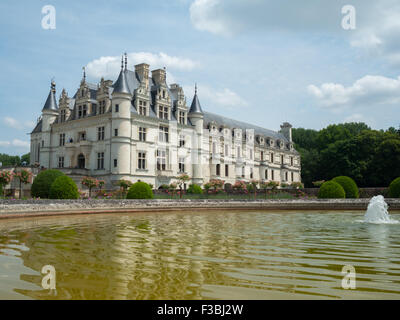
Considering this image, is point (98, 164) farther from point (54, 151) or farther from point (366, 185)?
point (366, 185)

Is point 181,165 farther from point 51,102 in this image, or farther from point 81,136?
point 51,102

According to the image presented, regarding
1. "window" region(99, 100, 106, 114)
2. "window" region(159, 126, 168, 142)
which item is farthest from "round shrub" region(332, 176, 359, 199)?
"window" region(99, 100, 106, 114)

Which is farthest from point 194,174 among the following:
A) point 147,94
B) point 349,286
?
point 349,286

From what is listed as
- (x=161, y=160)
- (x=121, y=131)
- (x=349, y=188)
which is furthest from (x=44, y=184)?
(x=349, y=188)

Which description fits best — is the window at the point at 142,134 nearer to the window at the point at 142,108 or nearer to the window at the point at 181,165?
the window at the point at 142,108

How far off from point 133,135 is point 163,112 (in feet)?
20.8

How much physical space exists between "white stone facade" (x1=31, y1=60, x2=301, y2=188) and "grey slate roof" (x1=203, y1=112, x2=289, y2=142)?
2.02 feet

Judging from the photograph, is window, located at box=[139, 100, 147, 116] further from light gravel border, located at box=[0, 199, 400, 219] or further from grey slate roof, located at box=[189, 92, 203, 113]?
light gravel border, located at box=[0, 199, 400, 219]

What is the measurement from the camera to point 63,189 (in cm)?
2391

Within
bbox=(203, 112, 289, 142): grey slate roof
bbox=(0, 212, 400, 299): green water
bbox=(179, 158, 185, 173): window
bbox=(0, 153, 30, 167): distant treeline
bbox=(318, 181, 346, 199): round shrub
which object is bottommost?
bbox=(0, 212, 400, 299): green water

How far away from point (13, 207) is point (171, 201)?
11.7 m

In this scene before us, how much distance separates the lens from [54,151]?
48344mm

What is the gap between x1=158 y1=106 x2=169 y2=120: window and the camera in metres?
45.9

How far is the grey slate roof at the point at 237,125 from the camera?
57.2 meters
